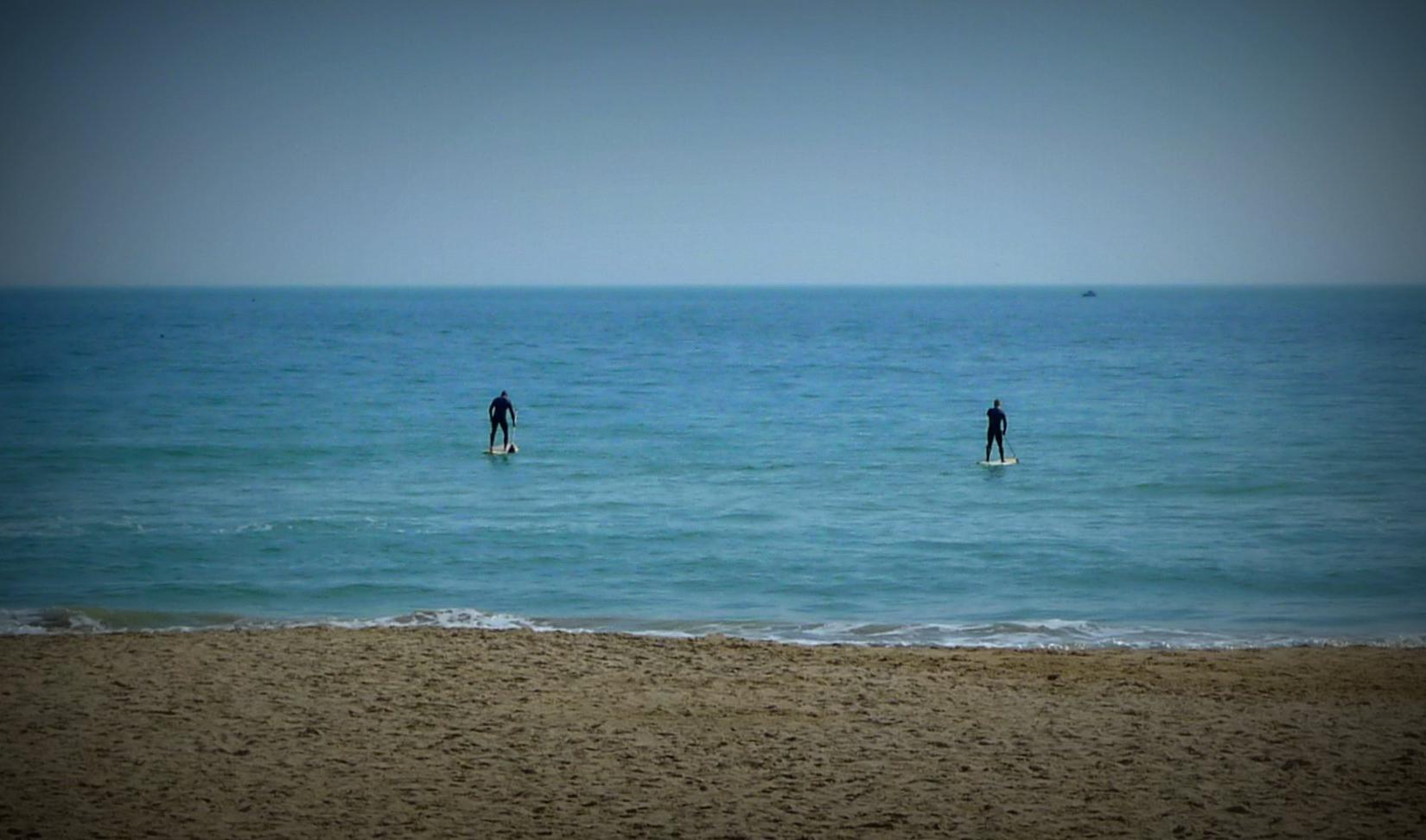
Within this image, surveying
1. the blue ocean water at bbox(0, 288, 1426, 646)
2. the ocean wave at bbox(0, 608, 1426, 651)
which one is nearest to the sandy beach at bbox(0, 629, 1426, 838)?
the ocean wave at bbox(0, 608, 1426, 651)

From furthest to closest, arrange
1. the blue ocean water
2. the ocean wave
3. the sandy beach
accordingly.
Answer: the blue ocean water, the ocean wave, the sandy beach

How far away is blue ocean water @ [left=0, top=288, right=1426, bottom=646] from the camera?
17250 millimetres

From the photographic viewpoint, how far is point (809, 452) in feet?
112

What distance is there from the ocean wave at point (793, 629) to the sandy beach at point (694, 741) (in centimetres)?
91

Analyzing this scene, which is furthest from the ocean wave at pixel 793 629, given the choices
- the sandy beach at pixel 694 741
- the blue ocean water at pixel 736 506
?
the sandy beach at pixel 694 741

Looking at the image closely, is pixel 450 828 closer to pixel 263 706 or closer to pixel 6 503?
pixel 263 706

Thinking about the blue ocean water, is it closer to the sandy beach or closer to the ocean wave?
the ocean wave

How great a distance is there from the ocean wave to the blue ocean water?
80mm

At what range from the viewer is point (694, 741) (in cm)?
1093

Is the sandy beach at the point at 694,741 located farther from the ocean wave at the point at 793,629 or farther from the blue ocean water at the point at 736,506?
the blue ocean water at the point at 736,506

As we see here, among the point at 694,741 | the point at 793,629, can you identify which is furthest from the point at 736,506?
the point at 694,741

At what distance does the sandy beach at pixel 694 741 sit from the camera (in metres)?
9.16

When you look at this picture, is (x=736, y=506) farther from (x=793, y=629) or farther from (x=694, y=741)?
(x=694, y=741)

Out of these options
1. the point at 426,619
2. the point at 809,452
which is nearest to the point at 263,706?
the point at 426,619
